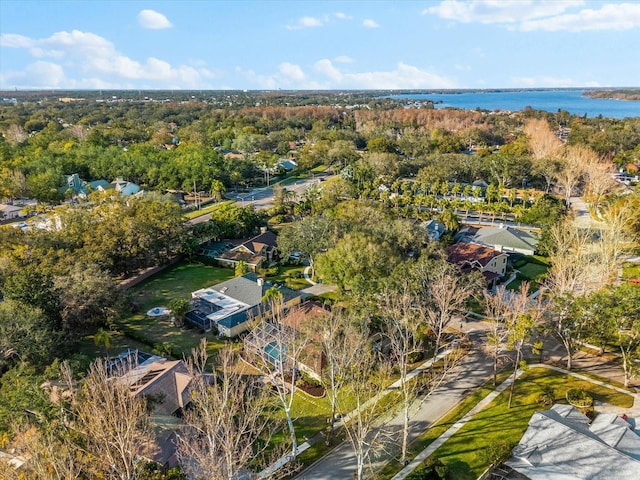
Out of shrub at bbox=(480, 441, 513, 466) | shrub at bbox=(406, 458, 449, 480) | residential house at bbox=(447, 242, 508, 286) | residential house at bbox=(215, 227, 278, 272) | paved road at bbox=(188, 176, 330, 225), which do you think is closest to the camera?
shrub at bbox=(406, 458, 449, 480)

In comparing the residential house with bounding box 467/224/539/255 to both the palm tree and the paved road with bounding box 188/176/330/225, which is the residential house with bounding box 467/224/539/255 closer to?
the paved road with bounding box 188/176/330/225

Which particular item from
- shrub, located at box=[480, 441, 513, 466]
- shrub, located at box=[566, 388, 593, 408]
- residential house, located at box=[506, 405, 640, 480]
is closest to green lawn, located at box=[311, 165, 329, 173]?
shrub, located at box=[566, 388, 593, 408]

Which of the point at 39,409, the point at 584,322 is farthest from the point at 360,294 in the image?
the point at 39,409

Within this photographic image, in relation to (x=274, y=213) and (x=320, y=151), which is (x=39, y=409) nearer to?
(x=274, y=213)

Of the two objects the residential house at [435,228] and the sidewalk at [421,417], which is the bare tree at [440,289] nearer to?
the sidewalk at [421,417]

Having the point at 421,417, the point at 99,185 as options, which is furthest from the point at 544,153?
the point at 99,185

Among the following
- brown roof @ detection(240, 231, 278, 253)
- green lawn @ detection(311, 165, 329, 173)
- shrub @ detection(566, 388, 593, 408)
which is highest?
green lawn @ detection(311, 165, 329, 173)
